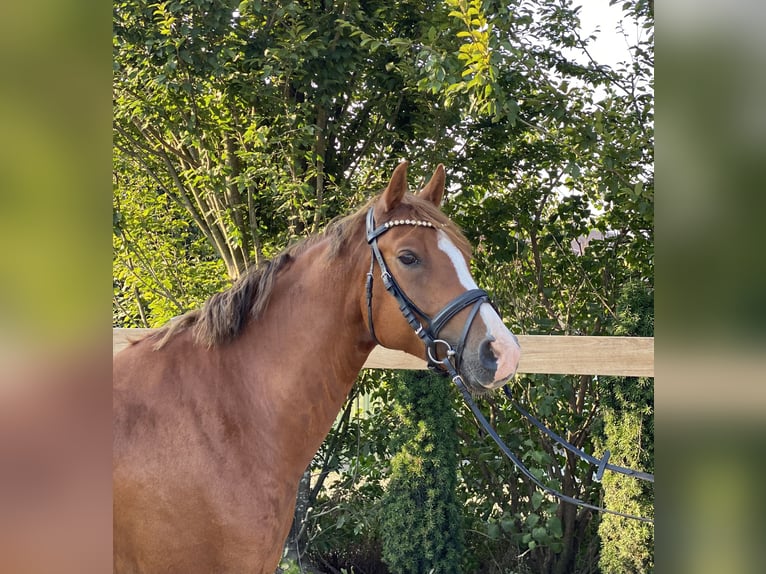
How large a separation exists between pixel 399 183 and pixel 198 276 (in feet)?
10.6

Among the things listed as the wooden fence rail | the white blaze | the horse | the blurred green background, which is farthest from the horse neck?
the blurred green background

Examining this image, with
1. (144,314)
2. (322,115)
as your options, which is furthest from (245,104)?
(144,314)

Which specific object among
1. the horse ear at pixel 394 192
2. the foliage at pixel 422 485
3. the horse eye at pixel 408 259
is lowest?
the foliage at pixel 422 485

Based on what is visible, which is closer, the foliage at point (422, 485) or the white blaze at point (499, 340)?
the white blaze at point (499, 340)

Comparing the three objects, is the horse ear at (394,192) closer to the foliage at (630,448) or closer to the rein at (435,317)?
A: the rein at (435,317)

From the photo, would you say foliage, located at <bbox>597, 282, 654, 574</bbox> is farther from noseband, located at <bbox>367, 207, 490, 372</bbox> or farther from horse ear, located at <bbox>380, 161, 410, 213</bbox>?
horse ear, located at <bbox>380, 161, 410, 213</bbox>

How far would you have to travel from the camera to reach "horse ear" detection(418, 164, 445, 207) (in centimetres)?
244

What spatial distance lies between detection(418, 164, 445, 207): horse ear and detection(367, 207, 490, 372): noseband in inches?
14.1

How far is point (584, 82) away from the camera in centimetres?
403

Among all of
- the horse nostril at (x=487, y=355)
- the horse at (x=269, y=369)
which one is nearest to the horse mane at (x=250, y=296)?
the horse at (x=269, y=369)

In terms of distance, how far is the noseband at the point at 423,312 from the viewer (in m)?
1.97
